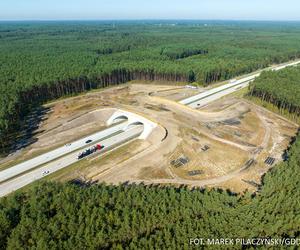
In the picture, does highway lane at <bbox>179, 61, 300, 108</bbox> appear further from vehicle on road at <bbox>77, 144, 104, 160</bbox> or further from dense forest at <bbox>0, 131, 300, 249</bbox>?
dense forest at <bbox>0, 131, 300, 249</bbox>

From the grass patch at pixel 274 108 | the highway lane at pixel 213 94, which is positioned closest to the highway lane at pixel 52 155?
the highway lane at pixel 213 94

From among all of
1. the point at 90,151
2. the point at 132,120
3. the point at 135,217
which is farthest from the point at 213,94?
the point at 135,217

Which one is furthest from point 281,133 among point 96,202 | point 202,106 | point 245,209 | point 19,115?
point 19,115

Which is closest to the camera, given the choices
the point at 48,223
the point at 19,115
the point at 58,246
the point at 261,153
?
the point at 58,246

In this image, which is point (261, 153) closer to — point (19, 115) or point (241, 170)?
point (241, 170)

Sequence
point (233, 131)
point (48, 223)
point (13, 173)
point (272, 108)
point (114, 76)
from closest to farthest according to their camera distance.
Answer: point (48, 223) < point (13, 173) < point (233, 131) < point (272, 108) < point (114, 76)

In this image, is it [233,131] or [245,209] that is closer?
[245,209]

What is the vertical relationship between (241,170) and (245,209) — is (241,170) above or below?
below
